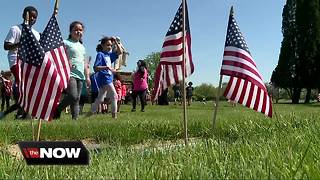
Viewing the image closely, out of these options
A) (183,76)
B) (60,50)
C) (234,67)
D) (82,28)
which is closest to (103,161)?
(60,50)

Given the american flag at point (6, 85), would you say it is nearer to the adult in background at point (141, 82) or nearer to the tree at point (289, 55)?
the adult in background at point (141, 82)

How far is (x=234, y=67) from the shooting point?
5.57 meters

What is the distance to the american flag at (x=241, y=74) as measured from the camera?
Result: 18.2 feet

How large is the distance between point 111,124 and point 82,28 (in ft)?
7.61

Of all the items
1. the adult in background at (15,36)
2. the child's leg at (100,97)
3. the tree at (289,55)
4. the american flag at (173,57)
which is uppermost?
the tree at (289,55)

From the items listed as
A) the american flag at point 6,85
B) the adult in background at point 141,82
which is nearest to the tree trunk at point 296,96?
the american flag at point 6,85

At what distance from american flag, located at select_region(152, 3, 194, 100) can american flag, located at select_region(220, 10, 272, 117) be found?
42cm

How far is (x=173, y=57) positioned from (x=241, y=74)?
2.50 feet

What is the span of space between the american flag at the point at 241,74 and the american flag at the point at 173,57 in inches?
16.6

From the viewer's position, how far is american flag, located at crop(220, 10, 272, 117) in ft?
18.2

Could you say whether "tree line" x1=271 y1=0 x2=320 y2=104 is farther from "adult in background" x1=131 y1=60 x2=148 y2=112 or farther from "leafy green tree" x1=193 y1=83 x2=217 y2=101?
"adult in background" x1=131 y1=60 x2=148 y2=112

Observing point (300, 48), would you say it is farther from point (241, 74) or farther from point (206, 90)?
point (241, 74)

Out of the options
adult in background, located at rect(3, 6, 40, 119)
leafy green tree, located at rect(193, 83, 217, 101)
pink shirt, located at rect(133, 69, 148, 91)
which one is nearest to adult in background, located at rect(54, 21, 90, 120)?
adult in background, located at rect(3, 6, 40, 119)

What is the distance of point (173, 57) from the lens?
5.52 meters
